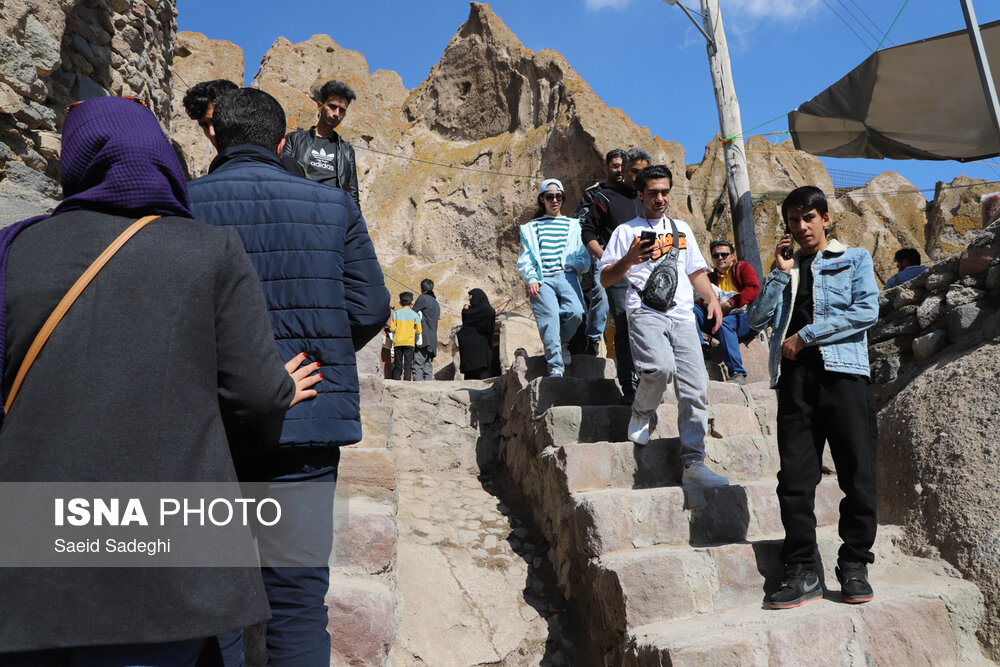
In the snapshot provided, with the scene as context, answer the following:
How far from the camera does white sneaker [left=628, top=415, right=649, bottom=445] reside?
375 cm

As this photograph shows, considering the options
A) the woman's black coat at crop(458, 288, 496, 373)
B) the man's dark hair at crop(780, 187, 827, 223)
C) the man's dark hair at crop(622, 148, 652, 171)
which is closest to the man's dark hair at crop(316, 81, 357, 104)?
the man's dark hair at crop(622, 148, 652, 171)

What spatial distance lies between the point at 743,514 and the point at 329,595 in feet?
6.60

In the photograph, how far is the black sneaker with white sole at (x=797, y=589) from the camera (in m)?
2.78

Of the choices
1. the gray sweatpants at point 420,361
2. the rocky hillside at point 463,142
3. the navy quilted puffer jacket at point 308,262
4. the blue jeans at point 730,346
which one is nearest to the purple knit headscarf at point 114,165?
the navy quilted puffer jacket at point 308,262

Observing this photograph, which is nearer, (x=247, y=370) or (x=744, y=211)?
(x=247, y=370)

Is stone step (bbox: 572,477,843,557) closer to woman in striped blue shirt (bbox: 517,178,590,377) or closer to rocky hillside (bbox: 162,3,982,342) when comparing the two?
woman in striped blue shirt (bbox: 517,178,590,377)

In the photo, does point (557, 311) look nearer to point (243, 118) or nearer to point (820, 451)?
point (820, 451)

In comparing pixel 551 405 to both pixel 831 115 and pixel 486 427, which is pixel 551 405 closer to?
pixel 486 427

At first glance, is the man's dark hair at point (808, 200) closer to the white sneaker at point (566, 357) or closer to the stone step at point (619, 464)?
the stone step at point (619, 464)

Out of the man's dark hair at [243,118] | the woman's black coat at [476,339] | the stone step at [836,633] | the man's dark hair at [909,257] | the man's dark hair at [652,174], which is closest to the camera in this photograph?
the man's dark hair at [243,118]

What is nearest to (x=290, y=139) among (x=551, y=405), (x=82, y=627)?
(x=551, y=405)

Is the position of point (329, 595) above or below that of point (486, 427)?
below

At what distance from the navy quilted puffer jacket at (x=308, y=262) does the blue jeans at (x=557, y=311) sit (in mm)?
2862

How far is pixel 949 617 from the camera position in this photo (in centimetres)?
281
